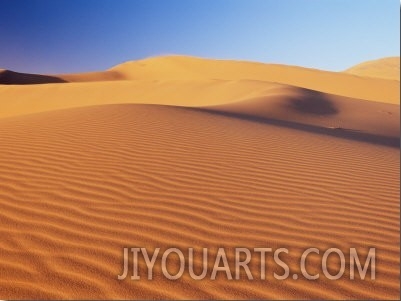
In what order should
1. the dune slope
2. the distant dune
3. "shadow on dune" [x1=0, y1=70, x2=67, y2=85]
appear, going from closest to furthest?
the dune slope, "shadow on dune" [x1=0, y1=70, x2=67, y2=85], the distant dune

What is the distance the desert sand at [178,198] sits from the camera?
2867 millimetres

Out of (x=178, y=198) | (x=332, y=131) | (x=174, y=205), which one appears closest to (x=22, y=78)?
(x=332, y=131)

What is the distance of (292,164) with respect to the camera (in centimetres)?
618

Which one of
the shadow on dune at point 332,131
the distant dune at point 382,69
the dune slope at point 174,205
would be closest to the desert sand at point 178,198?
the dune slope at point 174,205

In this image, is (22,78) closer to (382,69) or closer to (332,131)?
(332,131)

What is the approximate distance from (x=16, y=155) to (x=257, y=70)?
42100 millimetres

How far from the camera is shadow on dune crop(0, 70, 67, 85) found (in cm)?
4094

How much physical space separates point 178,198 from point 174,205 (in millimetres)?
198

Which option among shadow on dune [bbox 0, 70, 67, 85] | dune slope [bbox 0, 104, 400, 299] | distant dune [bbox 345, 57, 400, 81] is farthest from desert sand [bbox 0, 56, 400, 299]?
distant dune [bbox 345, 57, 400, 81]

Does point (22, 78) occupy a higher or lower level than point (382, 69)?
lower

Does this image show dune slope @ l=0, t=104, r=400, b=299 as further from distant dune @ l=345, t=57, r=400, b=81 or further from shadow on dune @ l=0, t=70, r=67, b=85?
distant dune @ l=345, t=57, r=400, b=81

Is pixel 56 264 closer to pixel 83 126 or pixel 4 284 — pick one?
pixel 4 284

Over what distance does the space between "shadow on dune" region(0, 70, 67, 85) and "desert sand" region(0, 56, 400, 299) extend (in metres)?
35.4

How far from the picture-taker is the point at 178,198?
4.30m
